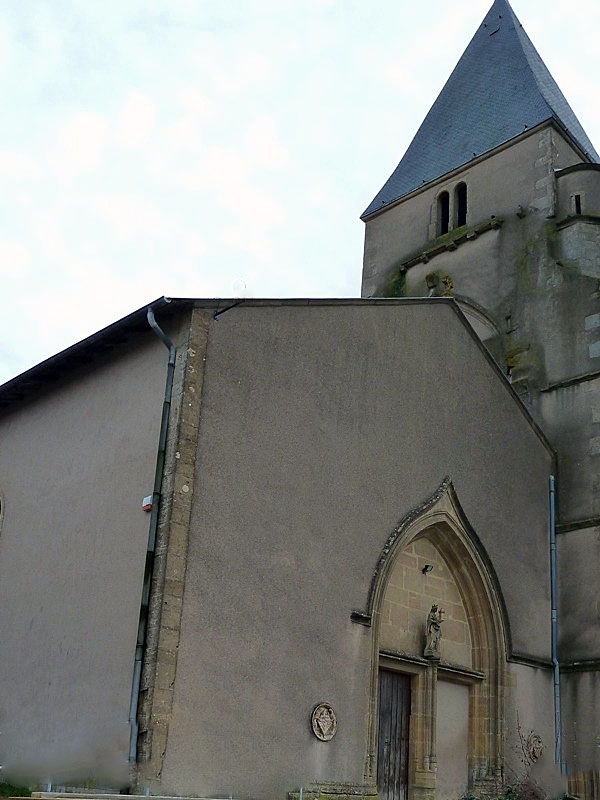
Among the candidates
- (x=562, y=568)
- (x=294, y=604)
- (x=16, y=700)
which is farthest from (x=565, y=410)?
(x=16, y=700)

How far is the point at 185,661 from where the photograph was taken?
938 cm

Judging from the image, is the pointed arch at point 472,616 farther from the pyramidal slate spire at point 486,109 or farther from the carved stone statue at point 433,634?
the pyramidal slate spire at point 486,109

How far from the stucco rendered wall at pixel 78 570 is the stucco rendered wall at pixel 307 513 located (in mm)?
672

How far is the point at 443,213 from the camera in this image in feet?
61.6

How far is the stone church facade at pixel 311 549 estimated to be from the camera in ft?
31.7

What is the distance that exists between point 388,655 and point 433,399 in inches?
134

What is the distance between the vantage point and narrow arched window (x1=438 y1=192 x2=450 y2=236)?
18.5 m

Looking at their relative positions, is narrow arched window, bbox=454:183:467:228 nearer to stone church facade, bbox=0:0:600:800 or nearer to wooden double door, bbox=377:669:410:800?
stone church facade, bbox=0:0:600:800

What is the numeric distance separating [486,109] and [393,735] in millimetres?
12630

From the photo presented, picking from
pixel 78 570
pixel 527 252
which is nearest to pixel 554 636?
pixel 527 252

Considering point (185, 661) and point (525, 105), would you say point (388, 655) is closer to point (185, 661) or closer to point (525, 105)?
point (185, 661)

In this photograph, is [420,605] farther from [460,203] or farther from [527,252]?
[460,203]

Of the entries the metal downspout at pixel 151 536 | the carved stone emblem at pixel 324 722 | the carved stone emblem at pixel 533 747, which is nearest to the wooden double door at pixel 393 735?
the carved stone emblem at pixel 324 722

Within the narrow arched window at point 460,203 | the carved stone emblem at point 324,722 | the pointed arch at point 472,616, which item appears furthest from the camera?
the narrow arched window at point 460,203
